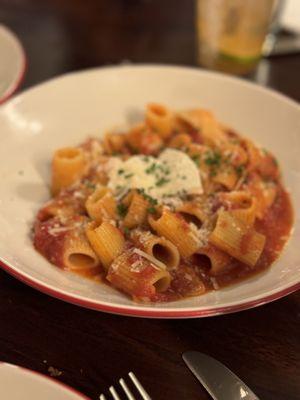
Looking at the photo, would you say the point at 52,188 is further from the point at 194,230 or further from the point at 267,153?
the point at 267,153

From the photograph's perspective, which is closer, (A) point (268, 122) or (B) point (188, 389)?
(B) point (188, 389)

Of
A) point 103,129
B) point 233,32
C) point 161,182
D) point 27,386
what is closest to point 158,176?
point 161,182

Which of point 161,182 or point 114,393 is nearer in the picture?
point 114,393

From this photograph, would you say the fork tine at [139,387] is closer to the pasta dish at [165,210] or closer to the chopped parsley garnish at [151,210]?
the pasta dish at [165,210]

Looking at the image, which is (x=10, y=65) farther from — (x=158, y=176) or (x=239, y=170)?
(x=239, y=170)

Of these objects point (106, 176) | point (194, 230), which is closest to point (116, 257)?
point (194, 230)

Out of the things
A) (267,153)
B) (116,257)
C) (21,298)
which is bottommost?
(21,298)
